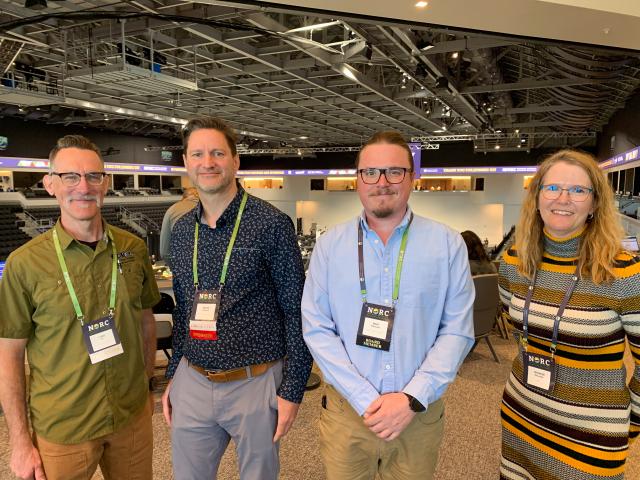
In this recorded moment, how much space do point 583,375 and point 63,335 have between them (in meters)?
1.72

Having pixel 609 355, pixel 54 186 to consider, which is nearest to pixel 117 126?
pixel 54 186

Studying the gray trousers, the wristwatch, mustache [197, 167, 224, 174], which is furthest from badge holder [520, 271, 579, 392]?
mustache [197, 167, 224, 174]

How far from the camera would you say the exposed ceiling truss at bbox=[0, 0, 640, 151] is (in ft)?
17.4

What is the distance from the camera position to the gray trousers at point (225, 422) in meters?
1.53

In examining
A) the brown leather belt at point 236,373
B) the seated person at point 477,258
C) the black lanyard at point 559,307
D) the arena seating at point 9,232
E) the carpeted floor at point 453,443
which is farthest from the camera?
the arena seating at point 9,232

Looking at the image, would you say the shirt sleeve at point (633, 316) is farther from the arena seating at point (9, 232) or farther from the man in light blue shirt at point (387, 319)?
the arena seating at point (9, 232)

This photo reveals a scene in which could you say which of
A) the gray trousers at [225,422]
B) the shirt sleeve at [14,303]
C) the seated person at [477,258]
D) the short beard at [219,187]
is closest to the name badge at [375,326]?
the gray trousers at [225,422]

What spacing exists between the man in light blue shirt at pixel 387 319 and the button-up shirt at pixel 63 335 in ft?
2.44

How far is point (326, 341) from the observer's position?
1448 mm

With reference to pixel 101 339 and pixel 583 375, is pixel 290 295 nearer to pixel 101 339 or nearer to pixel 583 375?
pixel 101 339

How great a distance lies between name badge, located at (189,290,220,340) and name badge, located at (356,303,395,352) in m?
0.49

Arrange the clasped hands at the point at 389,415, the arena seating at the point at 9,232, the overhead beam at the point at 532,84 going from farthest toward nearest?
1. the arena seating at the point at 9,232
2. the overhead beam at the point at 532,84
3. the clasped hands at the point at 389,415

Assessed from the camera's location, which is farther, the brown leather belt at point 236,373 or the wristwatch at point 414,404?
the brown leather belt at point 236,373

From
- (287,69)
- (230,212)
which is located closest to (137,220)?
(287,69)
